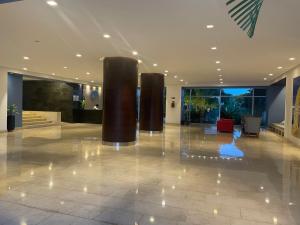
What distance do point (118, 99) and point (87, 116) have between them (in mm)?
11053

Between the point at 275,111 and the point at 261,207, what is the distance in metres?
16.1

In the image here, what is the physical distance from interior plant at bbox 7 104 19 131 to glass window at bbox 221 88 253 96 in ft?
50.0

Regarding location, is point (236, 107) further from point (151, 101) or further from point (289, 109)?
point (151, 101)

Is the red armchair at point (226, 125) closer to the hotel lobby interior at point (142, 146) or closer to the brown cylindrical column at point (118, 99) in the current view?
the hotel lobby interior at point (142, 146)

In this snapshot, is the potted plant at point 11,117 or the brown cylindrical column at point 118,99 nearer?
the brown cylindrical column at point 118,99

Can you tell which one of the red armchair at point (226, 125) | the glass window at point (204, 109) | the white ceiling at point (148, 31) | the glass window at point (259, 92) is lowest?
the red armchair at point (226, 125)

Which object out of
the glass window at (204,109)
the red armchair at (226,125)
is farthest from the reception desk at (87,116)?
the red armchair at (226,125)

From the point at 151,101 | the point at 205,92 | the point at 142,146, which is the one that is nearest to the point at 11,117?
the point at 151,101

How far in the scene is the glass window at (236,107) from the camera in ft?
68.7

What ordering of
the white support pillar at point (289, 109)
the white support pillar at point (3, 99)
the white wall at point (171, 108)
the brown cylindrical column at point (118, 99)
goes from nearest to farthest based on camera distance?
the brown cylindrical column at point (118, 99)
the white support pillar at point (289, 109)
the white support pillar at point (3, 99)
the white wall at point (171, 108)

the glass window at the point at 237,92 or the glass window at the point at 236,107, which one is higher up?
the glass window at the point at 237,92

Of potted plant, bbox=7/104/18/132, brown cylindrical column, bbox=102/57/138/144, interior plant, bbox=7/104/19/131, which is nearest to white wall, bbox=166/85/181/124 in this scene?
interior plant, bbox=7/104/19/131

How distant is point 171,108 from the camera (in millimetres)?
21016

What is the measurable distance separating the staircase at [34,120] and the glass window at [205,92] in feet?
38.2
